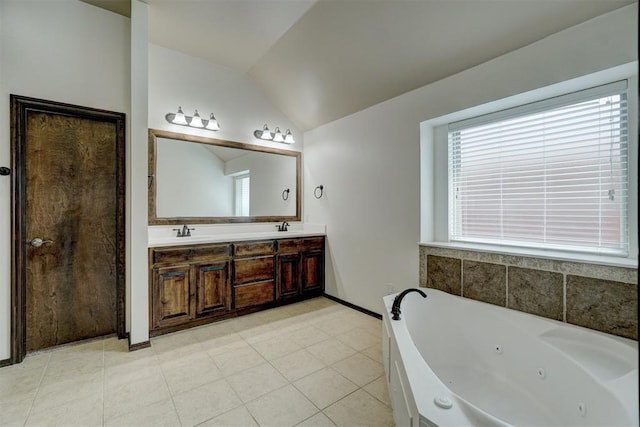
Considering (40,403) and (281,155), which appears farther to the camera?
(281,155)

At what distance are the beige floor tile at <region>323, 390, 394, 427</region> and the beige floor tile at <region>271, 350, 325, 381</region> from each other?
1.27 feet

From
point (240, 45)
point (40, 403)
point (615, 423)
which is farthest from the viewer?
point (240, 45)

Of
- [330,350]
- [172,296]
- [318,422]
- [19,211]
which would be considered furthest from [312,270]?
[19,211]

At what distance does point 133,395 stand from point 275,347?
103 cm

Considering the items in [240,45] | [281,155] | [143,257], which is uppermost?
[240,45]

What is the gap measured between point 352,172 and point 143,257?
2292 millimetres

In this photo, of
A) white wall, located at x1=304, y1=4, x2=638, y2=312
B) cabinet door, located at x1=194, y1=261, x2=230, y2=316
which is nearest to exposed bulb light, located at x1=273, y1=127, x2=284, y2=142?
white wall, located at x1=304, y1=4, x2=638, y2=312

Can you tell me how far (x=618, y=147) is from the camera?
1.79 metres

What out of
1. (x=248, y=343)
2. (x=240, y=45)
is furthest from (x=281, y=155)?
(x=248, y=343)

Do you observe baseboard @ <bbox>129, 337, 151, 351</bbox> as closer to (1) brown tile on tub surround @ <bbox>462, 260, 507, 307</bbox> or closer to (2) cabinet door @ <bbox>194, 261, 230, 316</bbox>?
(2) cabinet door @ <bbox>194, 261, 230, 316</bbox>

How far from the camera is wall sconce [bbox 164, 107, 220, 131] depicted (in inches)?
119

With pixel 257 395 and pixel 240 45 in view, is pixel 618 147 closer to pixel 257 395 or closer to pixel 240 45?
pixel 257 395

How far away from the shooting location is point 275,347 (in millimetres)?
2451

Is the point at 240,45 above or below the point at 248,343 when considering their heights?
above
